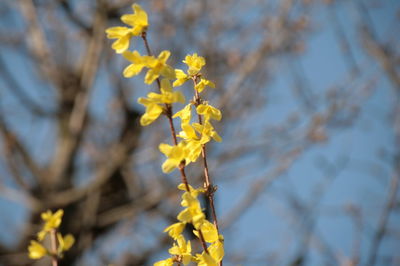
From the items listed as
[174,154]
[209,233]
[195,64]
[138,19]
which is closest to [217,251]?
[209,233]

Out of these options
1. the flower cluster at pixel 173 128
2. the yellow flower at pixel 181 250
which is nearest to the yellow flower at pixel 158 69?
the flower cluster at pixel 173 128

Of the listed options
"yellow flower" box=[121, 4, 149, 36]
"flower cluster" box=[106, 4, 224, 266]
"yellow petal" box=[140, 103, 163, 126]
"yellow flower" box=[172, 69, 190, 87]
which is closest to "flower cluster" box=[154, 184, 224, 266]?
"flower cluster" box=[106, 4, 224, 266]

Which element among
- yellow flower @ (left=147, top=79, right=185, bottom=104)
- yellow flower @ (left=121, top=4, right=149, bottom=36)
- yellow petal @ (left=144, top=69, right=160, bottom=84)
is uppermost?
yellow flower @ (left=121, top=4, right=149, bottom=36)

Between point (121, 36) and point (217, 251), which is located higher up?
point (121, 36)

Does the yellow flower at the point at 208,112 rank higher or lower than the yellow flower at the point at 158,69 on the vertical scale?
lower

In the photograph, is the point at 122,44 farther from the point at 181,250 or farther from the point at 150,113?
the point at 181,250

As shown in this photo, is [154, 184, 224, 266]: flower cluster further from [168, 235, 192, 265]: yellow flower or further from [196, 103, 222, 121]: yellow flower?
[196, 103, 222, 121]: yellow flower

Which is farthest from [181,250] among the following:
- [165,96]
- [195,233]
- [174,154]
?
[165,96]

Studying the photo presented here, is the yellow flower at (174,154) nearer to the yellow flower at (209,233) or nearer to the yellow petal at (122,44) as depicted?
the yellow flower at (209,233)

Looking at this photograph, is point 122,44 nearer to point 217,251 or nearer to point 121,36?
point 121,36

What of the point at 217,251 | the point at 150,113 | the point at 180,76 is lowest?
the point at 217,251

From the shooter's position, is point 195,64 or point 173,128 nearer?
point 173,128

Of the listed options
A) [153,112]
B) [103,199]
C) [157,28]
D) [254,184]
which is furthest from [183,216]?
[103,199]

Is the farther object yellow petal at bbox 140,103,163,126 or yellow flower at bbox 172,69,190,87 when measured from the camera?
yellow flower at bbox 172,69,190,87
